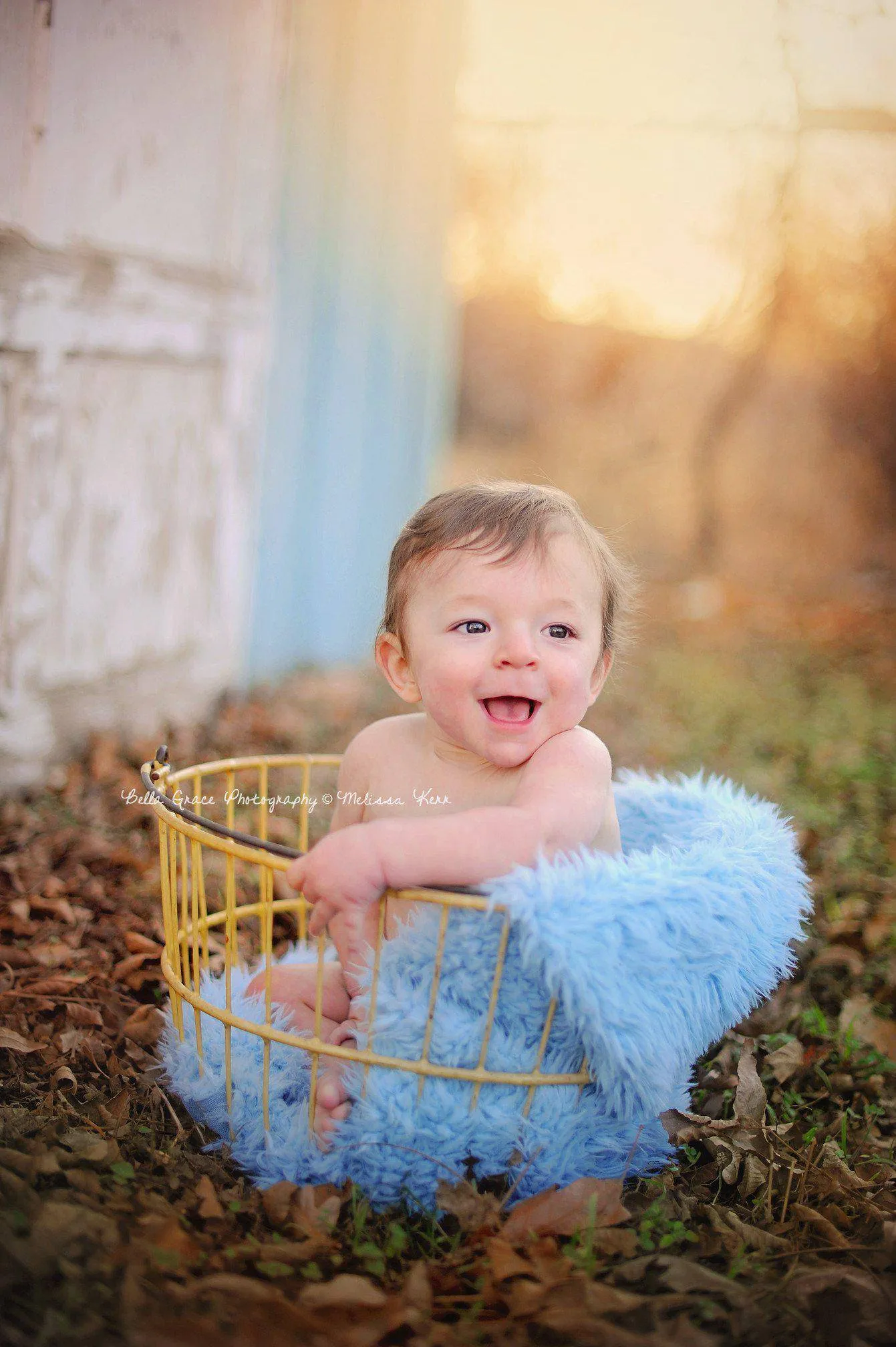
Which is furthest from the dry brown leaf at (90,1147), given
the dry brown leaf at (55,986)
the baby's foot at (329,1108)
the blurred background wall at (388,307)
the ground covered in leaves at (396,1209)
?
the blurred background wall at (388,307)

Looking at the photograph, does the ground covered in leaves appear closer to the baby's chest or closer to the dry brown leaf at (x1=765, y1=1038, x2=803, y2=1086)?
the dry brown leaf at (x1=765, y1=1038, x2=803, y2=1086)

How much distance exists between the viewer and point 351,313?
5219 millimetres

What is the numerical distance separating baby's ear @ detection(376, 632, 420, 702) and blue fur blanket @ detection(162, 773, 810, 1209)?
17.3 inches

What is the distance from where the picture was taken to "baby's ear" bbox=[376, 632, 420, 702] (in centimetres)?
185

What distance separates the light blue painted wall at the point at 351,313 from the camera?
4.64 metres

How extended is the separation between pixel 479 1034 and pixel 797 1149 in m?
0.63

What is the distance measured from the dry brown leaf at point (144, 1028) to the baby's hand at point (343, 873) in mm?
668

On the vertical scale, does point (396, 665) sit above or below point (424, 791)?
above

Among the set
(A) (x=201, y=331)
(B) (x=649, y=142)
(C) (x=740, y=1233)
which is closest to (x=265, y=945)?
(C) (x=740, y=1233)

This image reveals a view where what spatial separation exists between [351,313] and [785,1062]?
13.7 feet

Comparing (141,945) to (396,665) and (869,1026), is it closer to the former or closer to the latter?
(396,665)

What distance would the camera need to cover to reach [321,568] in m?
5.30

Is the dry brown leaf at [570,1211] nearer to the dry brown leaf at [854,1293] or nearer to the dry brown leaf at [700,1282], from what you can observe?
the dry brown leaf at [700,1282]

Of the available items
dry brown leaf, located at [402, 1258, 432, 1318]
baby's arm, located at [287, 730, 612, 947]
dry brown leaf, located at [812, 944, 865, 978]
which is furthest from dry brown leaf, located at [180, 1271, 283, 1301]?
dry brown leaf, located at [812, 944, 865, 978]
